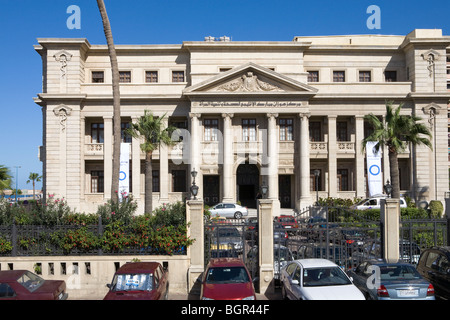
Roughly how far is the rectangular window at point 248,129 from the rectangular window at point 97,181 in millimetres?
13502

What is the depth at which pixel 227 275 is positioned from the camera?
12211 millimetres

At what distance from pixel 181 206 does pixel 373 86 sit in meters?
27.0

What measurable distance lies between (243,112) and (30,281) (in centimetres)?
2587

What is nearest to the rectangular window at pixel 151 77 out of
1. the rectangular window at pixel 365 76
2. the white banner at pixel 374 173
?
the rectangular window at pixel 365 76

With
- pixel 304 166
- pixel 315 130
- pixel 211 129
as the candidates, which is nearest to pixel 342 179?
pixel 315 130

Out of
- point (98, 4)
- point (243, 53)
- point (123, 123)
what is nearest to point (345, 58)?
point (243, 53)

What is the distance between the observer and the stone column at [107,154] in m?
36.3

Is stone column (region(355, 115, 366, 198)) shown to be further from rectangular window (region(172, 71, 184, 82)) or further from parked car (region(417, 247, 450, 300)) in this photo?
parked car (region(417, 247, 450, 300))

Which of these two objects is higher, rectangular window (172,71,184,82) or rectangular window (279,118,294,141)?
rectangular window (172,71,184,82)

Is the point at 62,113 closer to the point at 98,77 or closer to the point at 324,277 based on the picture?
the point at 98,77

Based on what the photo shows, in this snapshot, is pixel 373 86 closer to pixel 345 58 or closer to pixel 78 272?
pixel 345 58

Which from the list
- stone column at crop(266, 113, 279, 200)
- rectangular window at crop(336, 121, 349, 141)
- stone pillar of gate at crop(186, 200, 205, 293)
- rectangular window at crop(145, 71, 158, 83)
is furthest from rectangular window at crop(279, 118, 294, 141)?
stone pillar of gate at crop(186, 200, 205, 293)

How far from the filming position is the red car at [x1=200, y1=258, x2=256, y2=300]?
11289 millimetres

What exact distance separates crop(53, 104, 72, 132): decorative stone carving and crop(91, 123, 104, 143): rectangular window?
2.90 m
